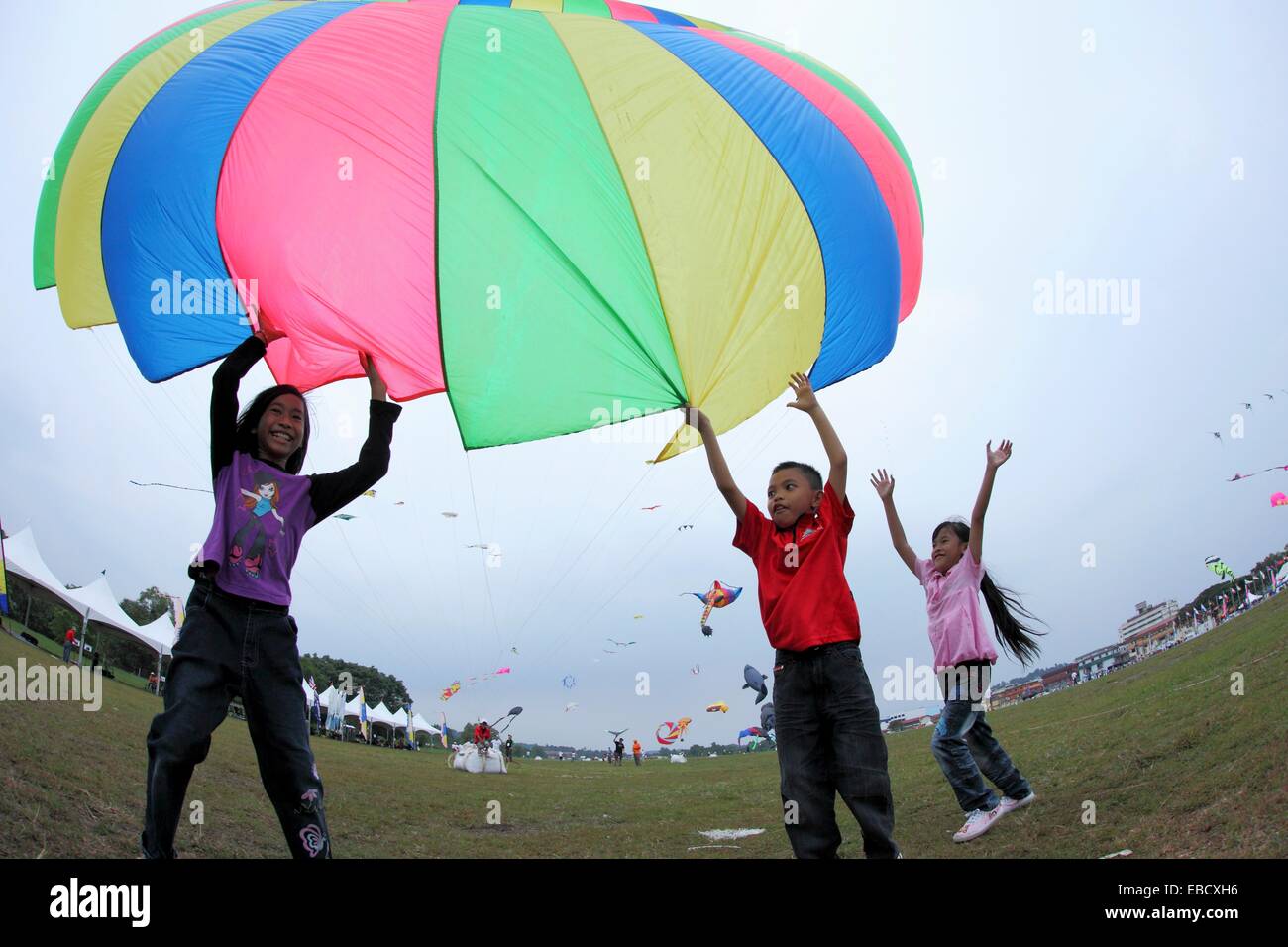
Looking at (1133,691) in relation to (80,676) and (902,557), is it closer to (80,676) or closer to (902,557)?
(902,557)

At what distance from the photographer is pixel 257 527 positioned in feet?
10.8

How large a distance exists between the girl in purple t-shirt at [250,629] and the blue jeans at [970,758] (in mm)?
3694

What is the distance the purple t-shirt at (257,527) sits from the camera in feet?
10.4

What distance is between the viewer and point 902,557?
5234mm

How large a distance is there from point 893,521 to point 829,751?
1.83m

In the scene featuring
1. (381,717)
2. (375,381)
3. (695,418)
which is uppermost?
(375,381)

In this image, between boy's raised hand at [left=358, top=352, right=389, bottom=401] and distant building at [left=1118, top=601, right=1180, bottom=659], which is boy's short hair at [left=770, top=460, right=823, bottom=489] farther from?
distant building at [left=1118, top=601, right=1180, bottom=659]

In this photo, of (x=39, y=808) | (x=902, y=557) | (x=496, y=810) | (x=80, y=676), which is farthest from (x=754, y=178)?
(x=80, y=676)

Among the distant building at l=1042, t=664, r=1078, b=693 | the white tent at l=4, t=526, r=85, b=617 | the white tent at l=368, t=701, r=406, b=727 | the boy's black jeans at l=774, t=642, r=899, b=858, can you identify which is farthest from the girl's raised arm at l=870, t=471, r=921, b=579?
the white tent at l=368, t=701, r=406, b=727

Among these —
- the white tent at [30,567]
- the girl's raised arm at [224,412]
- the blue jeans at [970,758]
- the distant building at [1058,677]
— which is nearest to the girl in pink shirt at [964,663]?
the blue jeans at [970,758]

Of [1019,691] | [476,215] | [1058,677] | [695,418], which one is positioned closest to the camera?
[695,418]

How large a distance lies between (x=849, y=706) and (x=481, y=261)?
2.90 m
